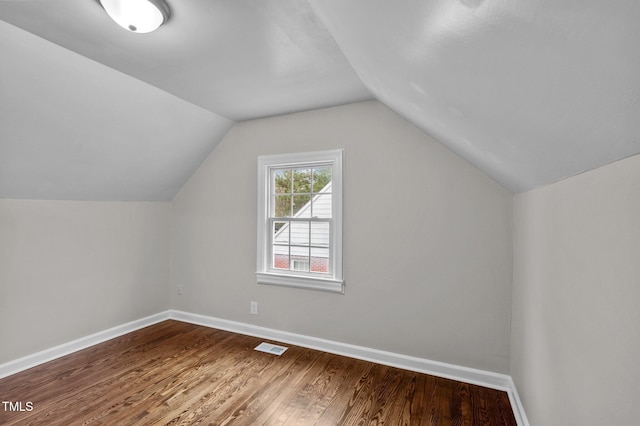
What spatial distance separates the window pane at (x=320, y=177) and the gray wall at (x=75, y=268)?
2.06m

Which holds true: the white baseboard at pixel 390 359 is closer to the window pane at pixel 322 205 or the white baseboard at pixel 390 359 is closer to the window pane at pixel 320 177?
the window pane at pixel 322 205

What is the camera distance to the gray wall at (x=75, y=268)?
2.64 metres

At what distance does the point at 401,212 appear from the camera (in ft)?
9.03

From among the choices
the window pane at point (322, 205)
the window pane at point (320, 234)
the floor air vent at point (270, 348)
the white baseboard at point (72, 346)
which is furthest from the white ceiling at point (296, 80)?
the floor air vent at point (270, 348)

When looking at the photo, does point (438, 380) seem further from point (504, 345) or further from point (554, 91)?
point (554, 91)

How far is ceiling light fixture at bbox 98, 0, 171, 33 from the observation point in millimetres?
1494

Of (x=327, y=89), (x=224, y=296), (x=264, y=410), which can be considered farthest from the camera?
(x=224, y=296)

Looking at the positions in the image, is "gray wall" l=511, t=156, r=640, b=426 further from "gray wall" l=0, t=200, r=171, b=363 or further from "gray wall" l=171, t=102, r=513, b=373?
"gray wall" l=0, t=200, r=171, b=363

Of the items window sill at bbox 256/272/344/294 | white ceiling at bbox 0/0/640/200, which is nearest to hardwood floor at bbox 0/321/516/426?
window sill at bbox 256/272/344/294

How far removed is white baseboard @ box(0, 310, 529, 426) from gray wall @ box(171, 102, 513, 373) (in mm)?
66

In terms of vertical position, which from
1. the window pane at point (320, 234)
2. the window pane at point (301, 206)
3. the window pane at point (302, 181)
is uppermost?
the window pane at point (302, 181)

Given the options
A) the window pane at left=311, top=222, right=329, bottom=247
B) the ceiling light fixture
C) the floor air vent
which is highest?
the ceiling light fixture

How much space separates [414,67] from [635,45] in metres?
0.83

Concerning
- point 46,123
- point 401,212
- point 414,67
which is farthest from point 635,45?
point 46,123
